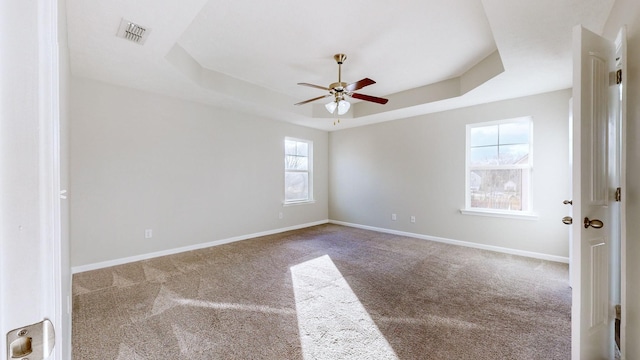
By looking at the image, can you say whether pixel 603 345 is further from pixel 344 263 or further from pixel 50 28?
pixel 50 28

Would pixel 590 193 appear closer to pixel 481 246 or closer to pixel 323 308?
pixel 323 308

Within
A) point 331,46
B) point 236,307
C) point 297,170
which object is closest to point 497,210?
point 331,46

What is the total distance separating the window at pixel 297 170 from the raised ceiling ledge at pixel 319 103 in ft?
3.17

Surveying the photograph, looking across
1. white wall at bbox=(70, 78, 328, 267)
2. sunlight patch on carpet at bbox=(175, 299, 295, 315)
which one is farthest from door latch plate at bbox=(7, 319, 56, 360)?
white wall at bbox=(70, 78, 328, 267)

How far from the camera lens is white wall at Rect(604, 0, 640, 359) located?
4.83 feet

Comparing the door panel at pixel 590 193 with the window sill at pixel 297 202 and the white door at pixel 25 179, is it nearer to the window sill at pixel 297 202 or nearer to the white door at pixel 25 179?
the white door at pixel 25 179

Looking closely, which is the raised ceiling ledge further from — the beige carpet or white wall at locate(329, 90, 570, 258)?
the beige carpet

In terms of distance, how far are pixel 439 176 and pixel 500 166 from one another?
36.2 inches

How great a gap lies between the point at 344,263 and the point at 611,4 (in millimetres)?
3376

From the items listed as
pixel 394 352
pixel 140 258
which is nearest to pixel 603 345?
pixel 394 352

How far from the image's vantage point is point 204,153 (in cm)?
430

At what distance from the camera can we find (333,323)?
7.07ft

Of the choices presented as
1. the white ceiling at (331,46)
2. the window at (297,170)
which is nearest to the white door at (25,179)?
the white ceiling at (331,46)

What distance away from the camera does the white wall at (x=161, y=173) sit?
3.26m
